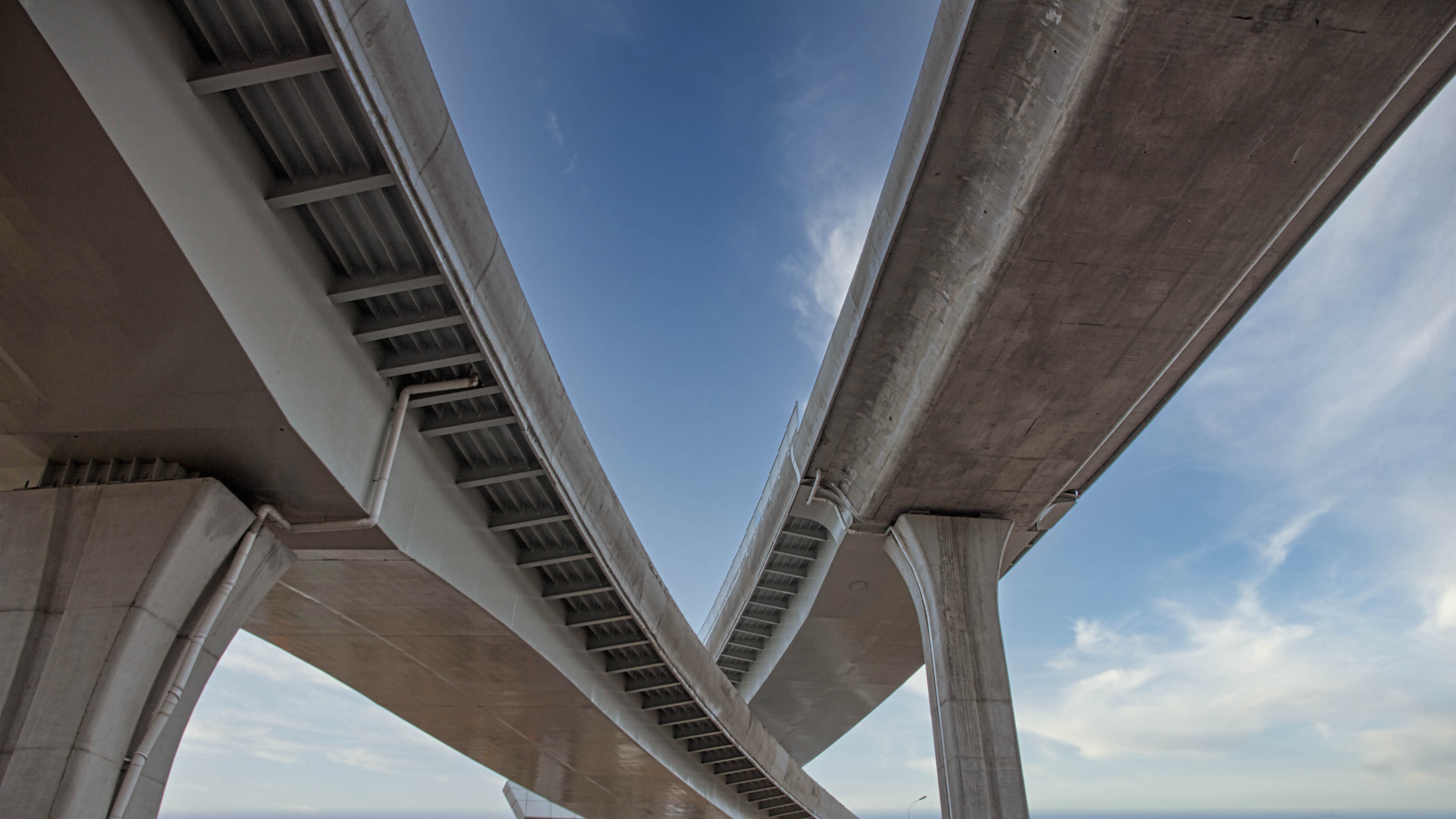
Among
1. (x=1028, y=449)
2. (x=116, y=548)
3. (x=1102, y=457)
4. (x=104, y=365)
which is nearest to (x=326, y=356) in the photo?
(x=104, y=365)

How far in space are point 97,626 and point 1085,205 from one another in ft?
38.8

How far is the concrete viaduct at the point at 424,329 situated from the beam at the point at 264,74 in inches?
1.0

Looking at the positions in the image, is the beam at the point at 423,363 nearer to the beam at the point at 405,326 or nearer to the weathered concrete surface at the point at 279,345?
the weathered concrete surface at the point at 279,345

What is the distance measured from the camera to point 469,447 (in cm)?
1169

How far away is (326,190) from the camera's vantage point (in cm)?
764

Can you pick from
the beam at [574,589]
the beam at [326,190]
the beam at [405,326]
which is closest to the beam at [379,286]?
the beam at [405,326]

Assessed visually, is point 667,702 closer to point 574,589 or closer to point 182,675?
point 574,589

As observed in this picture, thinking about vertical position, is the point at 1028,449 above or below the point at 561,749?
above

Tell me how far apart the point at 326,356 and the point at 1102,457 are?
14880 millimetres

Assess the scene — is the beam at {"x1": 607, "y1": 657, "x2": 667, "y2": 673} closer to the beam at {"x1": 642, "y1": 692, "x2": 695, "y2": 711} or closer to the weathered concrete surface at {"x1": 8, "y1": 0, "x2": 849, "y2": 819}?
the beam at {"x1": 642, "y1": 692, "x2": 695, "y2": 711}

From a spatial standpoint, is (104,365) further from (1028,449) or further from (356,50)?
(1028,449)

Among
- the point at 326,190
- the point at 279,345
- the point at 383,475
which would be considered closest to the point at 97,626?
the point at 383,475

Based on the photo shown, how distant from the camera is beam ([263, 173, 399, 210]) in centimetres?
755

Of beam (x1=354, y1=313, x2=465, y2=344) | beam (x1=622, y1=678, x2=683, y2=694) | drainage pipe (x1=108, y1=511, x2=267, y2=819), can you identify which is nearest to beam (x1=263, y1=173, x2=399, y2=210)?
beam (x1=354, y1=313, x2=465, y2=344)
